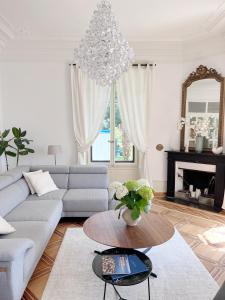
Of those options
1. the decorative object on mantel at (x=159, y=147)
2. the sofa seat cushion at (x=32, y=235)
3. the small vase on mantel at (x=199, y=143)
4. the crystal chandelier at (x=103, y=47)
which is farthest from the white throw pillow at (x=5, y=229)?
the small vase on mantel at (x=199, y=143)

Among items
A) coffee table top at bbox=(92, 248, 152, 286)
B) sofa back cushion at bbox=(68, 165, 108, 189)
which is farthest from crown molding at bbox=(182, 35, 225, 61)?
coffee table top at bbox=(92, 248, 152, 286)

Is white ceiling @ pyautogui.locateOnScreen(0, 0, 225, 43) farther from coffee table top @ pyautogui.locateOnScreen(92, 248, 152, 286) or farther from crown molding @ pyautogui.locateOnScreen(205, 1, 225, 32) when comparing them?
coffee table top @ pyautogui.locateOnScreen(92, 248, 152, 286)

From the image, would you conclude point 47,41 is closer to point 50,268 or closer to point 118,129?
point 118,129

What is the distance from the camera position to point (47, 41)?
15.6 feet

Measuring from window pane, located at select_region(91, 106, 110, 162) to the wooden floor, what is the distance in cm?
151

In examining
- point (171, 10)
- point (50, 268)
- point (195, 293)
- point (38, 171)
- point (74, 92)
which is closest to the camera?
point (195, 293)

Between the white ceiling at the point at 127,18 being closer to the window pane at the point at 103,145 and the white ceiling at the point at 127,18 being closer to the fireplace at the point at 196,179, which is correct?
the window pane at the point at 103,145

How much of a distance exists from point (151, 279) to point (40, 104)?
13.1ft

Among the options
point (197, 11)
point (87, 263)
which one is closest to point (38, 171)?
point (87, 263)

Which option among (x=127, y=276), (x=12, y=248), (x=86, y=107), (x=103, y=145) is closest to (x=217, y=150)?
(x=103, y=145)

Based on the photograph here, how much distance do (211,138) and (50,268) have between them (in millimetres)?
3607

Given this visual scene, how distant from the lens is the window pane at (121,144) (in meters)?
5.15

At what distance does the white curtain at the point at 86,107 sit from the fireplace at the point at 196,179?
1675mm

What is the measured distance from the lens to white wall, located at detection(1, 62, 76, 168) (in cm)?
492
